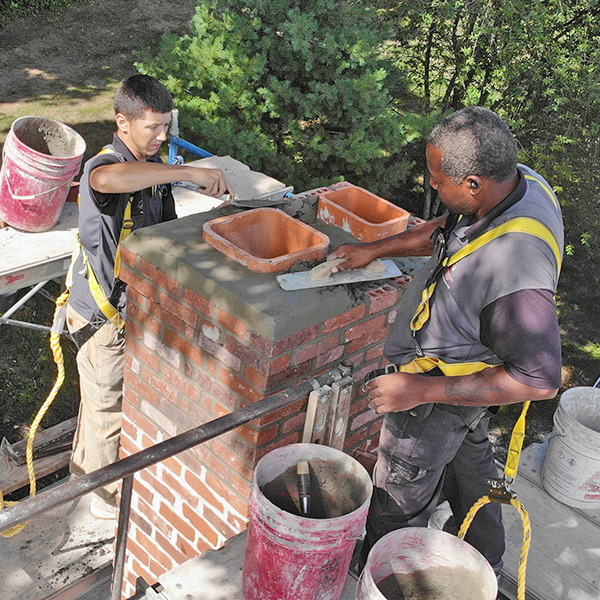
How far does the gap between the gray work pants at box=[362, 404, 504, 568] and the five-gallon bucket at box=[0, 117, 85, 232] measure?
9.63 ft

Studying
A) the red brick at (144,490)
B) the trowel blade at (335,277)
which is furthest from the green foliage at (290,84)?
the red brick at (144,490)

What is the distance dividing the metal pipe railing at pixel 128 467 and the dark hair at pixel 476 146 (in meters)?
0.96

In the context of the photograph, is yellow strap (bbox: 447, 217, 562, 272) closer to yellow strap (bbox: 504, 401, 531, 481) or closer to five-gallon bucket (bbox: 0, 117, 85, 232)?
yellow strap (bbox: 504, 401, 531, 481)

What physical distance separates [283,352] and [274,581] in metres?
0.82

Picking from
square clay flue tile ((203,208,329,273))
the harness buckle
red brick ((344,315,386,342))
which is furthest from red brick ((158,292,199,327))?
the harness buckle

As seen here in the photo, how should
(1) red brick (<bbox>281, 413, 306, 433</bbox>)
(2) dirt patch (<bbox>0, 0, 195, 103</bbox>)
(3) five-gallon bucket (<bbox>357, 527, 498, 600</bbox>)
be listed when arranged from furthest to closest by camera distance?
(2) dirt patch (<bbox>0, 0, 195, 103</bbox>) → (1) red brick (<bbox>281, 413, 306, 433</bbox>) → (3) five-gallon bucket (<bbox>357, 527, 498, 600</bbox>)

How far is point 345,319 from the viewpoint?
2.79 meters

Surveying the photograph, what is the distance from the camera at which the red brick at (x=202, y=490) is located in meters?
3.03

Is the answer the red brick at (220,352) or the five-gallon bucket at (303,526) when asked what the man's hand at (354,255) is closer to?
the red brick at (220,352)

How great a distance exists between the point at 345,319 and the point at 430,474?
0.73 metres

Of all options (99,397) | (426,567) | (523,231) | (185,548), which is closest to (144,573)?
(185,548)

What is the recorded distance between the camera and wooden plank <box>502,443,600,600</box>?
333 cm

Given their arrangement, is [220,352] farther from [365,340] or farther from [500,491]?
[500,491]

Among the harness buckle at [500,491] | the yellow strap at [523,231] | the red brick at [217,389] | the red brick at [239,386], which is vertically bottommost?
the harness buckle at [500,491]
